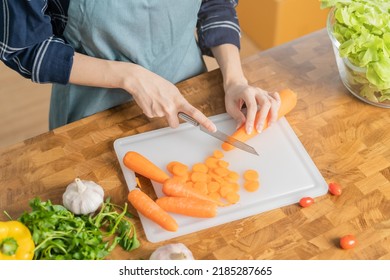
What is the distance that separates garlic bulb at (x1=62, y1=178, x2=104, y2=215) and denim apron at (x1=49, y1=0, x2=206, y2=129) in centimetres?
38

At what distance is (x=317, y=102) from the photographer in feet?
→ 5.20

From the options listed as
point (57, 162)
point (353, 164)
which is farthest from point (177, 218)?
point (353, 164)

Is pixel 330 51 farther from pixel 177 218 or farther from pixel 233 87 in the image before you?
pixel 177 218

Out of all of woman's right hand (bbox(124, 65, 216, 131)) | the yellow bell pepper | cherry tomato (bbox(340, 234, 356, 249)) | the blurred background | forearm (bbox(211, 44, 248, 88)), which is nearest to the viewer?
the yellow bell pepper

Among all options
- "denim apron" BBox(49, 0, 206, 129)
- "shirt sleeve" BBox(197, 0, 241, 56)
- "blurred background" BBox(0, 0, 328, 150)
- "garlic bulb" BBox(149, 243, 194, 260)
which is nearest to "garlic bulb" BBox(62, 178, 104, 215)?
"garlic bulb" BBox(149, 243, 194, 260)

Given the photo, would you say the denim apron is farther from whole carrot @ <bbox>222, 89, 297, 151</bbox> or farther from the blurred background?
the blurred background

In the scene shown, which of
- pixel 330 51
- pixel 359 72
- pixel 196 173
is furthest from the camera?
pixel 330 51

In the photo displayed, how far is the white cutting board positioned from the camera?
1333mm

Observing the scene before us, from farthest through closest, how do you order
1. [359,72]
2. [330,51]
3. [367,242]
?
[330,51] → [359,72] → [367,242]

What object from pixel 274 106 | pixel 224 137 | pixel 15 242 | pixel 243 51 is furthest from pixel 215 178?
pixel 243 51

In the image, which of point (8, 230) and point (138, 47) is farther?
point (138, 47)

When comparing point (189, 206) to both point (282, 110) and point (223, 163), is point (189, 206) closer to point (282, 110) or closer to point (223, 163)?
point (223, 163)
